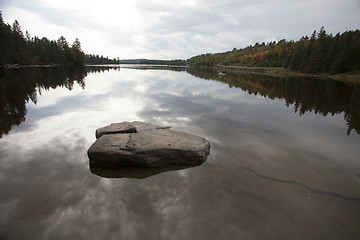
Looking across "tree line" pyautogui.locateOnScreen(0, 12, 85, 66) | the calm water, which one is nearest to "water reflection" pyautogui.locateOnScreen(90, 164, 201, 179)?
the calm water

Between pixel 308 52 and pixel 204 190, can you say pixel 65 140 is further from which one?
pixel 308 52

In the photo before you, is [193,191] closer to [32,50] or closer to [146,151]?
[146,151]

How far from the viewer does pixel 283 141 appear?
34.4 feet

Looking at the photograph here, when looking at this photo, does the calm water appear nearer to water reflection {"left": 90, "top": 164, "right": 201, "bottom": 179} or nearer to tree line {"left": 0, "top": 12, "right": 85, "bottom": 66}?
water reflection {"left": 90, "top": 164, "right": 201, "bottom": 179}

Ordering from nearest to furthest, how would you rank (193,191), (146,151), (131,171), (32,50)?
1. (193,191)
2. (131,171)
3. (146,151)
4. (32,50)

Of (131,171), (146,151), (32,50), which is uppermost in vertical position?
(32,50)

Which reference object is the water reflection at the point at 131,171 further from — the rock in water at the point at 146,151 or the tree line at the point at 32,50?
the tree line at the point at 32,50

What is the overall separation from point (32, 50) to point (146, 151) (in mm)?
129436

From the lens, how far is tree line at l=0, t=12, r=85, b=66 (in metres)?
70.6

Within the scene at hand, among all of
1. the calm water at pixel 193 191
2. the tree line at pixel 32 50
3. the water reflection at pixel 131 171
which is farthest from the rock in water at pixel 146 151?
the tree line at pixel 32 50

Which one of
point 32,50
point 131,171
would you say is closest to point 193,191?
point 131,171

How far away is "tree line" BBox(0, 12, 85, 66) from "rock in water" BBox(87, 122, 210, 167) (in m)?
88.1

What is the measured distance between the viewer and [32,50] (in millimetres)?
98562

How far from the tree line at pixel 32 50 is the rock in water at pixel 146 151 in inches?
3467
